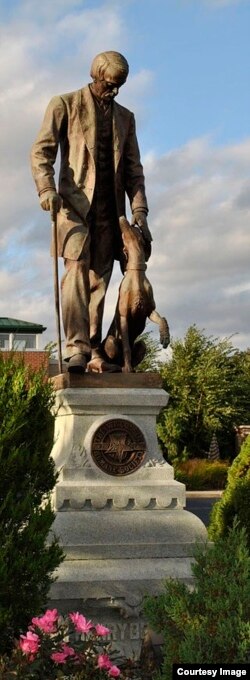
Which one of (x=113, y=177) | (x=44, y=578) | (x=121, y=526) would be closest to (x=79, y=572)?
(x=121, y=526)

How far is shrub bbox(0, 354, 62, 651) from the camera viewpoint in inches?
201

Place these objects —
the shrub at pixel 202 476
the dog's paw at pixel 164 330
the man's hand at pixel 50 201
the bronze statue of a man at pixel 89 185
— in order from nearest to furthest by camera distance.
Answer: the man's hand at pixel 50 201 → the bronze statue of a man at pixel 89 185 → the dog's paw at pixel 164 330 → the shrub at pixel 202 476

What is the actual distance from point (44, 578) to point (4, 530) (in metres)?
0.35

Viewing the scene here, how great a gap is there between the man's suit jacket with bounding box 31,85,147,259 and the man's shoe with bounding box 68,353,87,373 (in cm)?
83

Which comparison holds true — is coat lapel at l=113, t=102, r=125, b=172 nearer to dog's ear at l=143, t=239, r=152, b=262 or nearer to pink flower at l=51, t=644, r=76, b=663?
dog's ear at l=143, t=239, r=152, b=262

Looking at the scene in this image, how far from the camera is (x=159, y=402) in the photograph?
6.95 meters

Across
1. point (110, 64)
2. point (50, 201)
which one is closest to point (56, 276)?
point (50, 201)

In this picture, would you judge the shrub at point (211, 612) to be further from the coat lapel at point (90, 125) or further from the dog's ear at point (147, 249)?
the coat lapel at point (90, 125)

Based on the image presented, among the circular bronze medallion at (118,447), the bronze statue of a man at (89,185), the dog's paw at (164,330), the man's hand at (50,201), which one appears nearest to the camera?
the circular bronze medallion at (118,447)

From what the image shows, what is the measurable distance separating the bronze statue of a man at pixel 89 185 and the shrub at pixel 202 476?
2330 cm

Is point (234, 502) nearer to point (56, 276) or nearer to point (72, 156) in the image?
point (56, 276)

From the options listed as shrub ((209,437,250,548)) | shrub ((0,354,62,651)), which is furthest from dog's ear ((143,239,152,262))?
Answer: shrub ((209,437,250,548))

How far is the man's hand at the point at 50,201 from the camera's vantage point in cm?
708

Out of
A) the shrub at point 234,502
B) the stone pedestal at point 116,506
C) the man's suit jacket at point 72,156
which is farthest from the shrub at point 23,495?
the shrub at point 234,502
